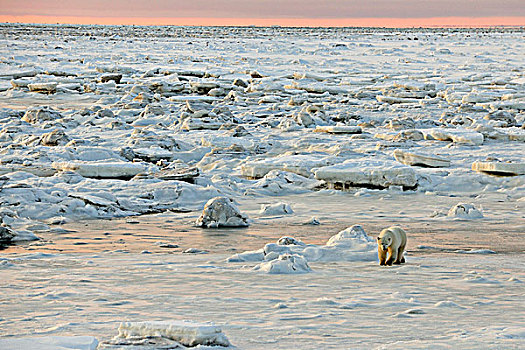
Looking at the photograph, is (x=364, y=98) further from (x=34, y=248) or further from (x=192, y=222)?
(x=34, y=248)

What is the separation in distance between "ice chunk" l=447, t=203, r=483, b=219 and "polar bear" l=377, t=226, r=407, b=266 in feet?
6.55

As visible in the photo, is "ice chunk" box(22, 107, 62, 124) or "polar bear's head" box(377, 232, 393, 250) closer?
"polar bear's head" box(377, 232, 393, 250)

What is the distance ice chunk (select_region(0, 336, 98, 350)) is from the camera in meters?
2.54

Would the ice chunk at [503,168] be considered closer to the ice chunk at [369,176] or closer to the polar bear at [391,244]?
the ice chunk at [369,176]

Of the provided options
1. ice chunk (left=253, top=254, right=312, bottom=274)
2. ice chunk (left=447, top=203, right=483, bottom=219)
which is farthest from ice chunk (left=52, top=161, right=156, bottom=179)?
ice chunk (left=253, top=254, right=312, bottom=274)

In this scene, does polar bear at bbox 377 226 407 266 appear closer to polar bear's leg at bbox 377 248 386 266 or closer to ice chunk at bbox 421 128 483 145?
polar bear's leg at bbox 377 248 386 266

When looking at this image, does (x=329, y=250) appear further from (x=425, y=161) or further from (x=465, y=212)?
(x=425, y=161)

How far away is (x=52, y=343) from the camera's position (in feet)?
8.56

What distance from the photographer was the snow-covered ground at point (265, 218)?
3.23m

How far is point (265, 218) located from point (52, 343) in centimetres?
397

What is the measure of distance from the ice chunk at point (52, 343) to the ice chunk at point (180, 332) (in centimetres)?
12

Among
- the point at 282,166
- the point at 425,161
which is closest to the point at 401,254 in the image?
the point at 282,166

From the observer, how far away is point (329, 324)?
3123 millimetres

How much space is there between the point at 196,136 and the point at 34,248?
6.32 metres
